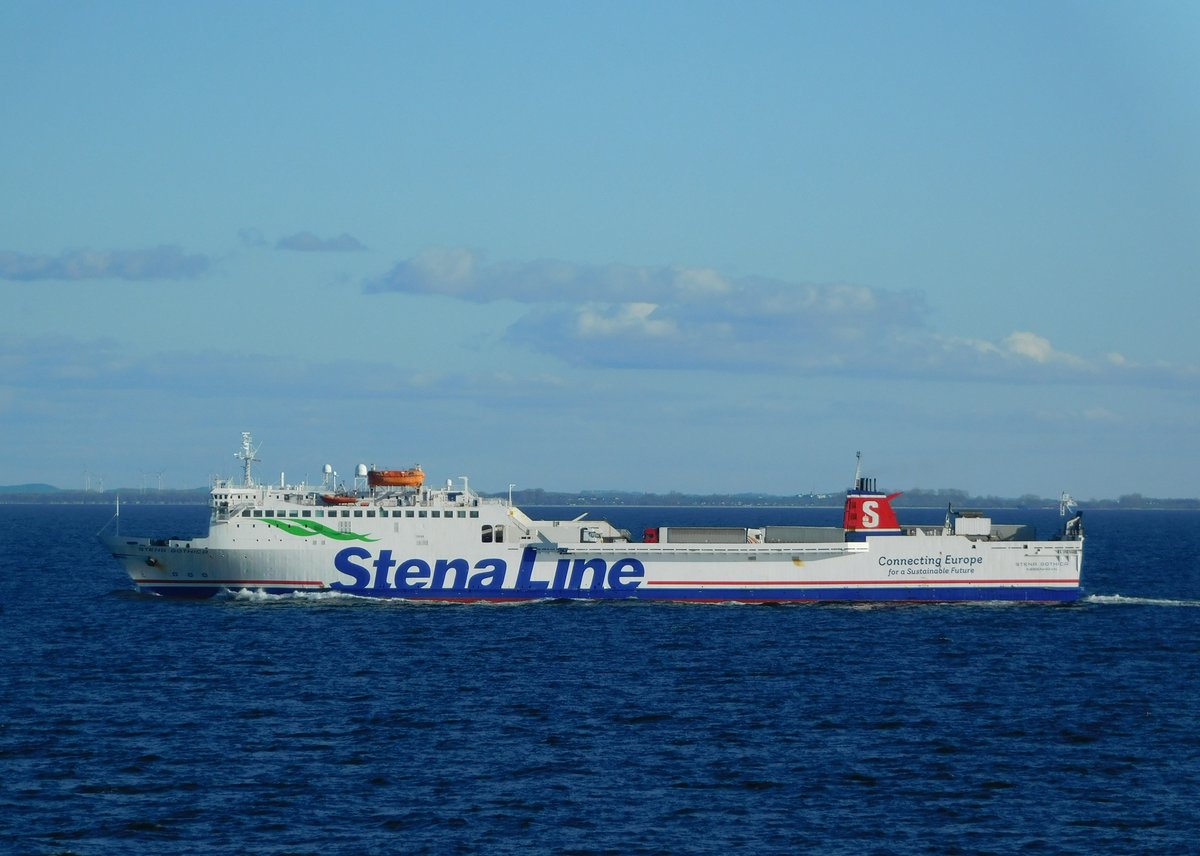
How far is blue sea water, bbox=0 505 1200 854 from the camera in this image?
107 feet

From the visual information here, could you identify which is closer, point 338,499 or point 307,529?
point 307,529

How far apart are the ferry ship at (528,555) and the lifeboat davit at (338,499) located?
0.24 ft

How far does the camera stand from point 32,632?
64.8m

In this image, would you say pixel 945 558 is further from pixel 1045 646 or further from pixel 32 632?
pixel 32 632

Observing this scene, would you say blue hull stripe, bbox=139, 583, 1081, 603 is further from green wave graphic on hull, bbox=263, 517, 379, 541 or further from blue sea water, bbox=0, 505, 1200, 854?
green wave graphic on hull, bbox=263, 517, 379, 541

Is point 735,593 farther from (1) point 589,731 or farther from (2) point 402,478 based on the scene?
(1) point 589,731

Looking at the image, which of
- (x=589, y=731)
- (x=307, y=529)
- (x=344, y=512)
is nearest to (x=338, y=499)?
(x=344, y=512)

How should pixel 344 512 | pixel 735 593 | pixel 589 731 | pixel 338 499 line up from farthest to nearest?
pixel 735 593 < pixel 338 499 < pixel 344 512 < pixel 589 731

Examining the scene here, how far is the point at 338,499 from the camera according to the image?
243ft

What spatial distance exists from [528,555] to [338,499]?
10294 millimetres

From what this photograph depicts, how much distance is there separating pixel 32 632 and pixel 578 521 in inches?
1081

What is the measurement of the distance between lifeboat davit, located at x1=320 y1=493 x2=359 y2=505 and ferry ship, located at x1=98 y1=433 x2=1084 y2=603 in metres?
0.07

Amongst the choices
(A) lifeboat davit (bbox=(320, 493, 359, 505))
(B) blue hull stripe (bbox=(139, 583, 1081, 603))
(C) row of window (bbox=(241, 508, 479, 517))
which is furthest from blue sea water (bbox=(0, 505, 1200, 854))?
(A) lifeboat davit (bbox=(320, 493, 359, 505))

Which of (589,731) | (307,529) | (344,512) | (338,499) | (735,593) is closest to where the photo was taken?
(589,731)
